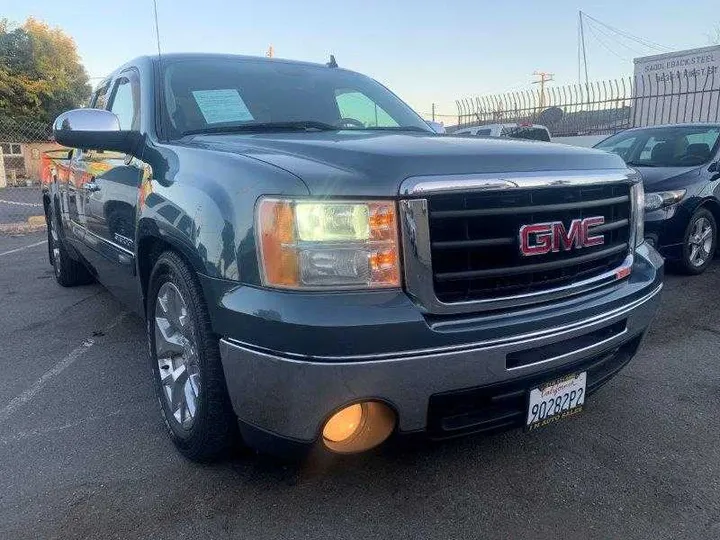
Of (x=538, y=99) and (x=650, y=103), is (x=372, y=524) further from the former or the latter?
(x=538, y=99)

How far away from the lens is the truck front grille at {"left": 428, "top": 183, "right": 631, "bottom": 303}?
77.5 inches

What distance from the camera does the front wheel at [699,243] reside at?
576 cm

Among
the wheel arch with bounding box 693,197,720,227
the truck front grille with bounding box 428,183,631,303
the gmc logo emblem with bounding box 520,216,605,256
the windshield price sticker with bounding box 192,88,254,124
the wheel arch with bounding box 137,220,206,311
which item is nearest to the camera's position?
the truck front grille with bounding box 428,183,631,303

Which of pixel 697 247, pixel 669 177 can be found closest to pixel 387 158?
pixel 669 177

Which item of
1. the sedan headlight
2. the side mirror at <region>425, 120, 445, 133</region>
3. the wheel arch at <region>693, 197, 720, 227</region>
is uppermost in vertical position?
the side mirror at <region>425, 120, 445, 133</region>

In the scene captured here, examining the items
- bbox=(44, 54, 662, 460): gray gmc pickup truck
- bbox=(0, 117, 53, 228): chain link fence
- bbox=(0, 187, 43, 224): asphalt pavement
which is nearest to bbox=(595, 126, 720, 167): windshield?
bbox=(44, 54, 662, 460): gray gmc pickup truck

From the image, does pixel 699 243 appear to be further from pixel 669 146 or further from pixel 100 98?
pixel 100 98

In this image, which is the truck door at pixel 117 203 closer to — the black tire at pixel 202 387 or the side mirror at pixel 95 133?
the side mirror at pixel 95 133

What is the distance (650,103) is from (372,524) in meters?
13.8

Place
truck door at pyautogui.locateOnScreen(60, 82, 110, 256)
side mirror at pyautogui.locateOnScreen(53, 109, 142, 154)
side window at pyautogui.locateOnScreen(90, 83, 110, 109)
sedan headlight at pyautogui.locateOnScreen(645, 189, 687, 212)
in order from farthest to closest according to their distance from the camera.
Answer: sedan headlight at pyautogui.locateOnScreen(645, 189, 687, 212)
side window at pyautogui.locateOnScreen(90, 83, 110, 109)
truck door at pyautogui.locateOnScreen(60, 82, 110, 256)
side mirror at pyautogui.locateOnScreen(53, 109, 142, 154)

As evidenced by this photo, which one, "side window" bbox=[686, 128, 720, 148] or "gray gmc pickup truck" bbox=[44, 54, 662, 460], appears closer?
"gray gmc pickup truck" bbox=[44, 54, 662, 460]

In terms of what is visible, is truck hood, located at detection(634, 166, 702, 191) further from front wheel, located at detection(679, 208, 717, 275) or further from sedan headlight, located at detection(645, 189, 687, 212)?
front wheel, located at detection(679, 208, 717, 275)

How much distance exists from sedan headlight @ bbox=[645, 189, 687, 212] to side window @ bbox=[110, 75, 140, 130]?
178 inches

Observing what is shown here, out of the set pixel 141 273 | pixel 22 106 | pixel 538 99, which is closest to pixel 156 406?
pixel 141 273
